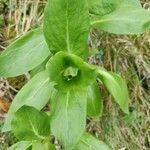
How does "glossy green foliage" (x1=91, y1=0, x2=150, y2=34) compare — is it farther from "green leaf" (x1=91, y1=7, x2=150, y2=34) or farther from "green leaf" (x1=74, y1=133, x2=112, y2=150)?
"green leaf" (x1=74, y1=133, x2=112, y2=150)

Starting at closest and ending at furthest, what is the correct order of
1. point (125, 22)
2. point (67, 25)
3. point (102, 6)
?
1. point (67, 25)
2. point (102, 6)
3. point (125, 22)

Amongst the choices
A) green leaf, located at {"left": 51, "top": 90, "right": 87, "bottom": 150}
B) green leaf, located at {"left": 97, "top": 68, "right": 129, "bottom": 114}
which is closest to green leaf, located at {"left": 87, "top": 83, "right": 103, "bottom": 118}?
green leaf, located at {"left": 97, "top": 68, "right": 129, "bottom": 114}

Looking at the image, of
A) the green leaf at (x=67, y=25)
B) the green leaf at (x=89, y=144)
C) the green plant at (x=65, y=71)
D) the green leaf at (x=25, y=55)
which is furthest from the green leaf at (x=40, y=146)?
the green leaf at (x=67, y=25)

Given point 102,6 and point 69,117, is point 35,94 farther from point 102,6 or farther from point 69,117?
point 102,6

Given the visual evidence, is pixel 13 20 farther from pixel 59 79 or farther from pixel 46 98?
pixel 59 79

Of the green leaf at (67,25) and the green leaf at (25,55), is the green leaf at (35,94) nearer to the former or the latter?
the green leaf at (25,55)

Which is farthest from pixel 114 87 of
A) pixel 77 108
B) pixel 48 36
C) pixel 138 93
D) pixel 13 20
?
pixel 13 20

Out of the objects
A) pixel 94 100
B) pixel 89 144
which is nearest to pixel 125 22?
pixel 94 100
